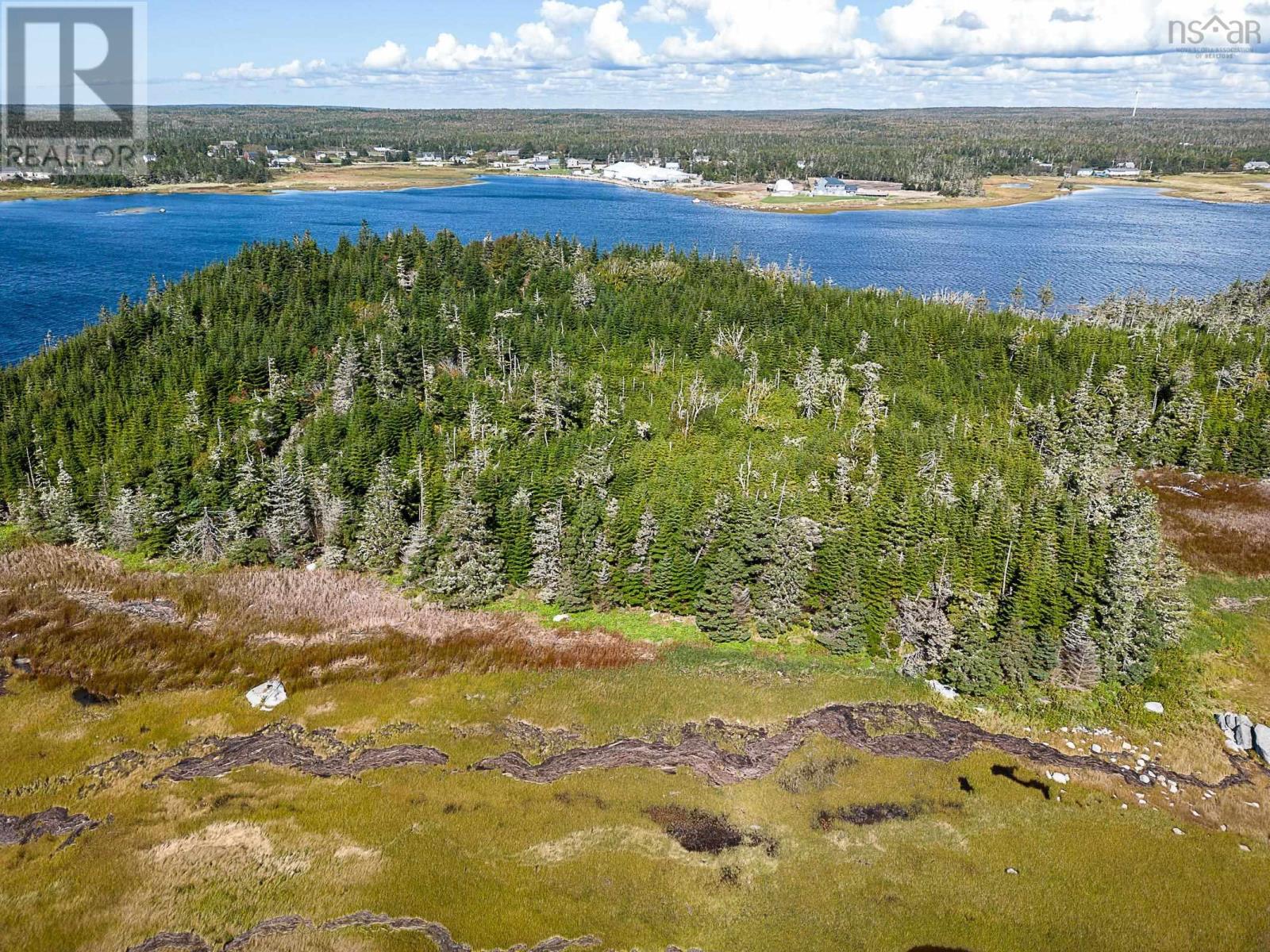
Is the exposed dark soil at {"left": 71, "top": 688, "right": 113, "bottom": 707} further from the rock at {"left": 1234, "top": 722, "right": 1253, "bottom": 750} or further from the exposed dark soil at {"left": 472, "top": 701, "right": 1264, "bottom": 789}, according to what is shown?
the rock at {"left": 1234, "top": 722, "right": 1253, "bottom": 750}

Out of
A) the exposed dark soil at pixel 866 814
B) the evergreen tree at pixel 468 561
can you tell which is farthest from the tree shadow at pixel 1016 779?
the evergreen tree at pixel 468 561

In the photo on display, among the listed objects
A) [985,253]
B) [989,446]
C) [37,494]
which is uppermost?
[985,253]

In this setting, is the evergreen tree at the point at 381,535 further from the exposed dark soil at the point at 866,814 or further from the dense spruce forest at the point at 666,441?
the exposed dark soil at the point at 866,814

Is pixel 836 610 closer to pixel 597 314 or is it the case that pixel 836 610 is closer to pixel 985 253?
pixel 597 314

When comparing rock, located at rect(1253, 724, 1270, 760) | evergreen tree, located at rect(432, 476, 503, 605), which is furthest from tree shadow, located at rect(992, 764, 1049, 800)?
evergreen tree, located at rect(432, 476, 503, 605)

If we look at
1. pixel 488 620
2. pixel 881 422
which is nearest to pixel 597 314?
pixel 881 422

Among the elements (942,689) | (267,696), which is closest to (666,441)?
(942,689)
